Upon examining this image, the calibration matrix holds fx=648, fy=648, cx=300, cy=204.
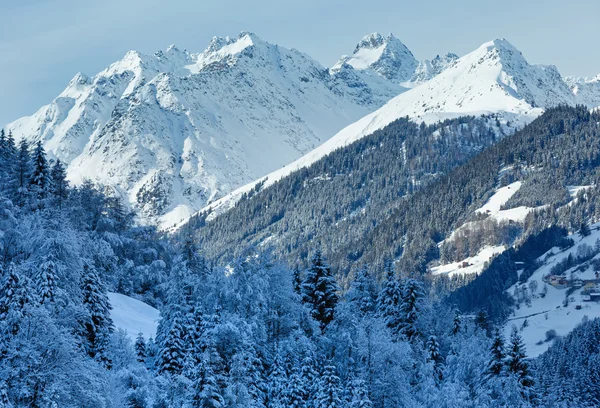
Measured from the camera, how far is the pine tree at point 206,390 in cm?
3145

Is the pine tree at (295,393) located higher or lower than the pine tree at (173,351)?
lower

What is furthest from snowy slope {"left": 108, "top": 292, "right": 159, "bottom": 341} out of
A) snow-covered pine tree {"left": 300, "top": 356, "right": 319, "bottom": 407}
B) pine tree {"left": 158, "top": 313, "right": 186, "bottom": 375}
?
snow-covered pine tree {"left": 300, "top": 356, "right": 319, "bottom": 407}

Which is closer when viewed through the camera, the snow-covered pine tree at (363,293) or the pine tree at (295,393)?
the pine tree at (295,393)

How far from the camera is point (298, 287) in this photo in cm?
6075

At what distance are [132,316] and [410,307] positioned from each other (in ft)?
87.2

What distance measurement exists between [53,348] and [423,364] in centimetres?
3585

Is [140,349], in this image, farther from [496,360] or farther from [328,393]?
[496,360]

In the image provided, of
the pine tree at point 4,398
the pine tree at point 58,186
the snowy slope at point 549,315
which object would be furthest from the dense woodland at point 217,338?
the snowy slope at point 549,315

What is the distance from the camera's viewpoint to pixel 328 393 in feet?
143

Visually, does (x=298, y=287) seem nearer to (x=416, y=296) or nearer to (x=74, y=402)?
(x=416, y=296)

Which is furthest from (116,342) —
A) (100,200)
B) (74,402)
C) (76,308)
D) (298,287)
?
(100,200)

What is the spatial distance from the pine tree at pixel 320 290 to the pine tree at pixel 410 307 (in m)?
7.24

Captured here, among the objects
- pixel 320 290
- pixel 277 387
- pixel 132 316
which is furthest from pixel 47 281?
pixel 320 290

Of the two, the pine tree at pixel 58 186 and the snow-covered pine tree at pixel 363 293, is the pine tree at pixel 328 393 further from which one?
the pine tree at pixel 58 186
